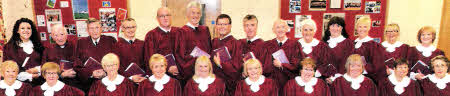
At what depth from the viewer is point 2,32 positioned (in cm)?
512

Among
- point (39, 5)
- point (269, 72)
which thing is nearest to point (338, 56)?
point (269, 72)

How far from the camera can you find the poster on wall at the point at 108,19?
211 inches

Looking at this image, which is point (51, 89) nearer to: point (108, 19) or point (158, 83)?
point (158, 83)

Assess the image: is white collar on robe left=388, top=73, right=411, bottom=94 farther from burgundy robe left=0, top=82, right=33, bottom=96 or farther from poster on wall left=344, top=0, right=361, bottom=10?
burgundy robe left=0, top=82, right=33, bottom=96

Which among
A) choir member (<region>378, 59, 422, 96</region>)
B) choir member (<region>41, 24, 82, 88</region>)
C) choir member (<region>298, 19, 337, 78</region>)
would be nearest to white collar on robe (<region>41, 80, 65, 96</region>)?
choir member (<region>41, 24, 82, 88</region>)

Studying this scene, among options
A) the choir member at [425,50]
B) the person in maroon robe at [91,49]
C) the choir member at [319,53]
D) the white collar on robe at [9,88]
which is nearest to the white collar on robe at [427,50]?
the choir member at [425,50]

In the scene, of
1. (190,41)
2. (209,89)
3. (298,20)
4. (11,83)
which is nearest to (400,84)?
(209,89)

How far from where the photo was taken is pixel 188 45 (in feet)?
12.5

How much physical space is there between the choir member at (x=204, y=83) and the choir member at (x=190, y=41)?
1.31ft

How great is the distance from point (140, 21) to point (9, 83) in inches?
103

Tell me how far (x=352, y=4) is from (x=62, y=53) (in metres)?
4.94

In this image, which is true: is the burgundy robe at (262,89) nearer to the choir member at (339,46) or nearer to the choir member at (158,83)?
the choir member at (158,83)

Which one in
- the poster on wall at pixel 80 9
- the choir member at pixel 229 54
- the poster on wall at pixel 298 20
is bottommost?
the choir member at pixel 229 54

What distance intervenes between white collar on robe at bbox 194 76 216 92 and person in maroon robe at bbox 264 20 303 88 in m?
0.79
